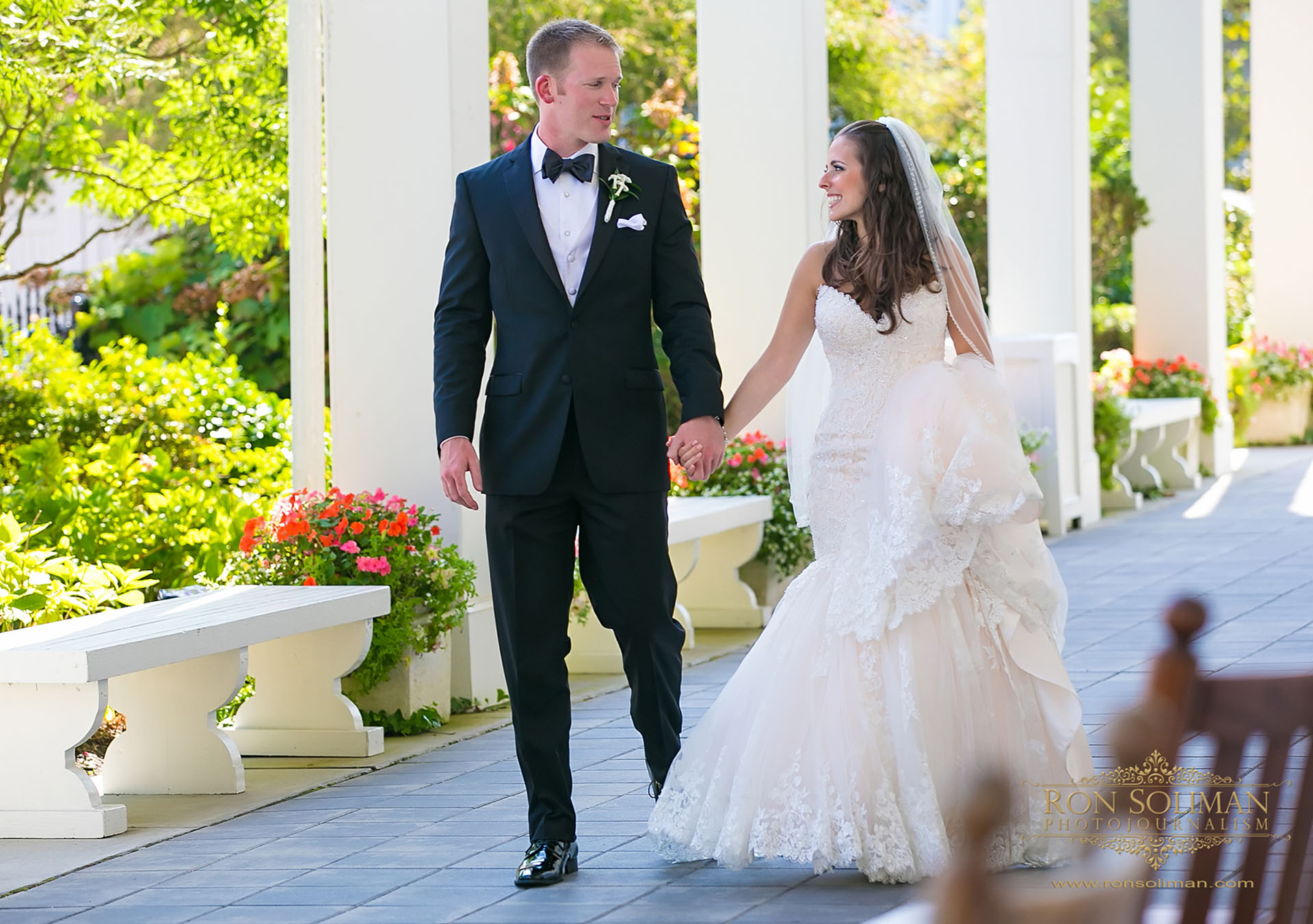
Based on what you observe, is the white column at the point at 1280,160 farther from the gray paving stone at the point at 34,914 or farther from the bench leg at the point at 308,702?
the gray paving stone at the point at 34,914

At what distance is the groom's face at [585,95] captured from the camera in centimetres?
388

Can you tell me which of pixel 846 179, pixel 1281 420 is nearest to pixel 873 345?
Answer: pixel 846 179

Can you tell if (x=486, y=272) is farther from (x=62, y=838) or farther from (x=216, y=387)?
(x=216, y=387)

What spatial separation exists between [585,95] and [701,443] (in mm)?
817

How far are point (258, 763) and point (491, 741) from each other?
738 millimetres

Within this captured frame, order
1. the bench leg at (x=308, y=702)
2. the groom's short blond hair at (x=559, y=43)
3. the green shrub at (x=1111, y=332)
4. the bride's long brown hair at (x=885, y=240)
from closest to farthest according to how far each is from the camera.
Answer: the groom's short blond hair at (x=559, y=43)
the bride's long brown hair at (x=885, y=240)
the bench leg at (x=308, y=702)
the green shrub at (x=1111, y=332)

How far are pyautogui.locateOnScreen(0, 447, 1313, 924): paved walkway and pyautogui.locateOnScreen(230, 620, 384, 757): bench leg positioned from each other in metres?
0.26

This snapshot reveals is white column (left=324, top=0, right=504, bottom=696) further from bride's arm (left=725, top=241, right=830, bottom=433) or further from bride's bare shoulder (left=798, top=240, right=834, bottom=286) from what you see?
bride's bare shoulder (left=798, top=240, right=834, bottom=286)

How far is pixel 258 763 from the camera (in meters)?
5.60

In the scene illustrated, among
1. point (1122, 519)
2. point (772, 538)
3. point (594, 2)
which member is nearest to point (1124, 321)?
point (594, 2)

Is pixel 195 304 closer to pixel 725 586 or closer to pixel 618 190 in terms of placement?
pixel 725 586

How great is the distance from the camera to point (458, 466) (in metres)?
3.90

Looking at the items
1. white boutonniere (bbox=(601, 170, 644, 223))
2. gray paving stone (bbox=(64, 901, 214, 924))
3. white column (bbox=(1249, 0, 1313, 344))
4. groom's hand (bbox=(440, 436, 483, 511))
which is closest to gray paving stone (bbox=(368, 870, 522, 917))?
gray paving stone (bbox=(64, 901, 214, 924))

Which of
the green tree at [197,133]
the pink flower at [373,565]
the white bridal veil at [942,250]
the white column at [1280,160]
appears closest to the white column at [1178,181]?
the white column at [1280,160]
